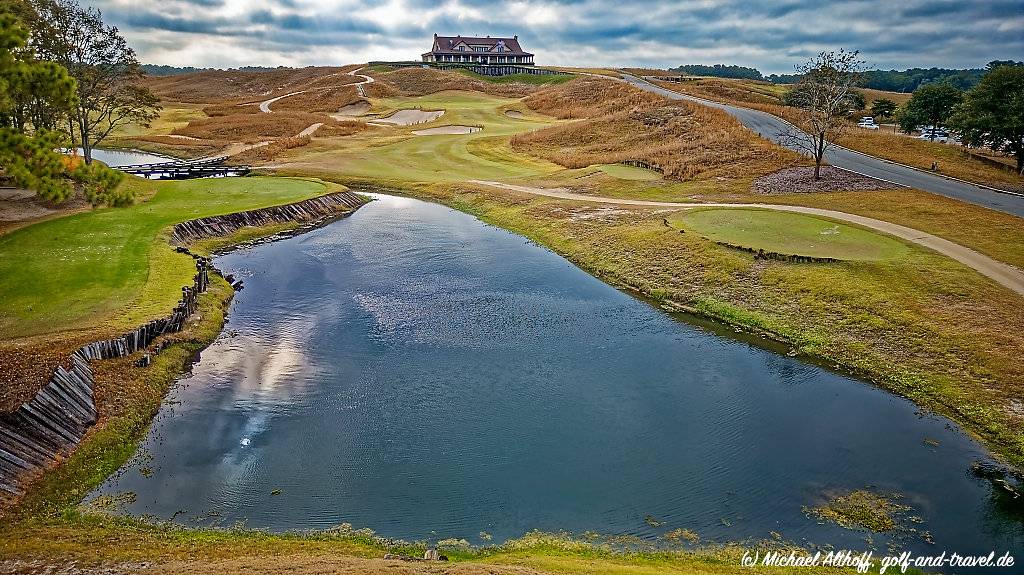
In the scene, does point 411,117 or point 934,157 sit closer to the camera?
point 934,157

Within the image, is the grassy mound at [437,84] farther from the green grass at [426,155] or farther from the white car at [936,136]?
the white car at [936,136]

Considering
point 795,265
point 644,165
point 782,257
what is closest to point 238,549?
point 795,265

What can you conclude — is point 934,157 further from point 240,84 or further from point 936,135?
point 240,84

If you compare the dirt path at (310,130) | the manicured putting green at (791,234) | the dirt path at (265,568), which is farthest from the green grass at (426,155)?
the dirt path at (265,568)

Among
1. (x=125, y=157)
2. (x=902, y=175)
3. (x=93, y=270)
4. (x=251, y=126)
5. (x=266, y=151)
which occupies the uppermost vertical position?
(x=251, y=126)

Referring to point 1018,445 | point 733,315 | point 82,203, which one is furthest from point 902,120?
point 82,203

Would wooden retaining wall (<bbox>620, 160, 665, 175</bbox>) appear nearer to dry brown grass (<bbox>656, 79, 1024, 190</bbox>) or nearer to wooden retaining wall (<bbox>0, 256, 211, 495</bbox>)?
dry brown grass (<bbox>656, 79, 1024, 190</bbox>)
